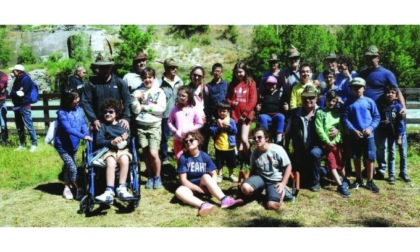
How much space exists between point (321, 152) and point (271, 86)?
4.45 feet

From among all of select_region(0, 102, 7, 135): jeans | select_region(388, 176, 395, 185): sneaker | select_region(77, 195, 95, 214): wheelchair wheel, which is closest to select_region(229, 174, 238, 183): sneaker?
select_region(77, 195, 95, 214): wheelchair wheel

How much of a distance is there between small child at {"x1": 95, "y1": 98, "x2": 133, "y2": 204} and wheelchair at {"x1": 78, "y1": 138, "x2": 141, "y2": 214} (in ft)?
0.25

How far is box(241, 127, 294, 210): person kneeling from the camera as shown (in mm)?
5008

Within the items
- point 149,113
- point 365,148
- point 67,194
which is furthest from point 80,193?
point 365,148

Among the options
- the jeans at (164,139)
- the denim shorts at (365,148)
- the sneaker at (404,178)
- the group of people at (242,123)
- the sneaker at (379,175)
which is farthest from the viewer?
the jeans at (164,139)

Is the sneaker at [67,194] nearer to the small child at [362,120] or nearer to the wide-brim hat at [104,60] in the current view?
the wide-brim hat at [104,60]

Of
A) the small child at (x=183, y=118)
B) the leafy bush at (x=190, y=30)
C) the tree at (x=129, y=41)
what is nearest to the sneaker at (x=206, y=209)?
the small child at (x=183, y=118)

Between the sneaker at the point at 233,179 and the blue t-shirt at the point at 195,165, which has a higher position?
the blue t-shirt at the point at 195,165

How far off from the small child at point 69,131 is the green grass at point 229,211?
1.33ft

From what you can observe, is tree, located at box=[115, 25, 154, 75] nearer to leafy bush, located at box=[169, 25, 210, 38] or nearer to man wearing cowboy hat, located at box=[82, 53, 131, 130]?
leafy bush, located at box=[169, 25, 210, 38]

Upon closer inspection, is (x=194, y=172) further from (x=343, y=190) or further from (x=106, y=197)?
(x=343, y=190)

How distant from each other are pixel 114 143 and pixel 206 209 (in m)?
1.46

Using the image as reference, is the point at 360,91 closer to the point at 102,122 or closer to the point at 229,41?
the point at 102,122

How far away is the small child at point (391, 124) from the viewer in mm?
→ 5926
